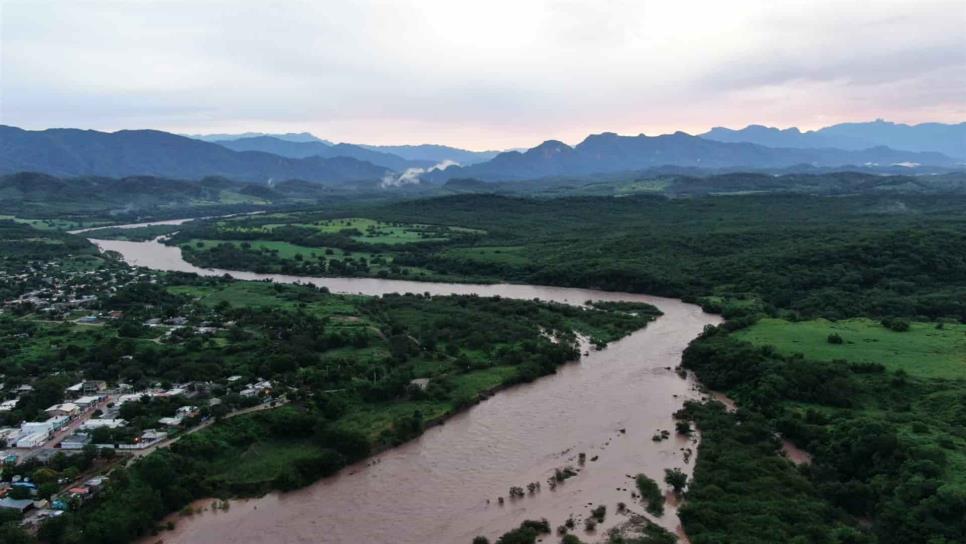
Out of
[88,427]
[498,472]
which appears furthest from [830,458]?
[88,427]

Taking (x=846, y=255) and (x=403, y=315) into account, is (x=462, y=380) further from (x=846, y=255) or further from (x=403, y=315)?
(x=846, y=255)

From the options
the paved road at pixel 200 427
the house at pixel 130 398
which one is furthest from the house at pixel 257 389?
the house at pixel 130 398

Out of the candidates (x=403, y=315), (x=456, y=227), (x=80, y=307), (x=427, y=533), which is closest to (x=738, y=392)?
(x=427, y=533)

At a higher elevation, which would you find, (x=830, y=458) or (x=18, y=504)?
(x=18, y=504)

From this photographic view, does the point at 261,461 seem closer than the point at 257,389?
Yes

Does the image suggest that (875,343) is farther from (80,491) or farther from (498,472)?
(80,491)

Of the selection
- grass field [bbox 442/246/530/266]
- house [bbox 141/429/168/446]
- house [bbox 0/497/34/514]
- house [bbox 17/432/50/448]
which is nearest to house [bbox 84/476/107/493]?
house [bbox 0/497/34/514]
